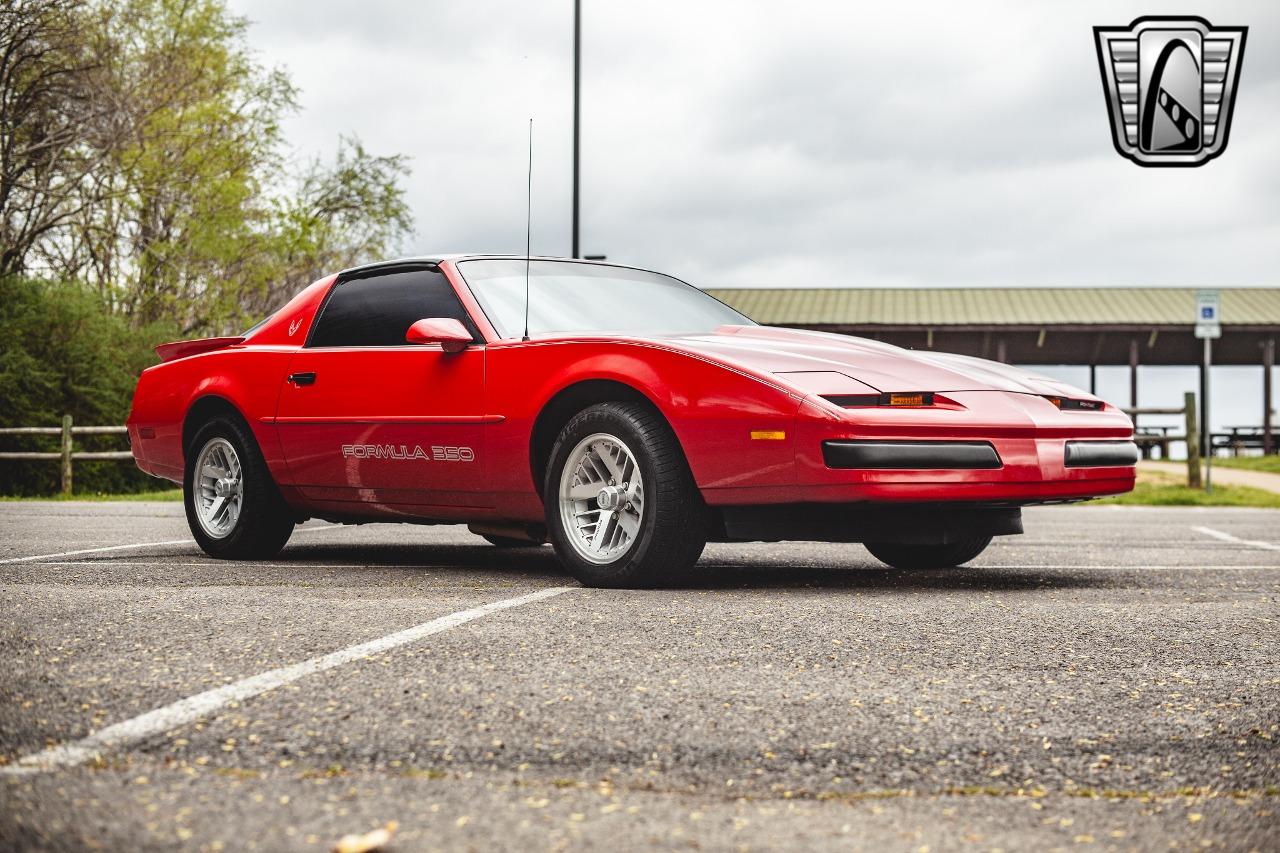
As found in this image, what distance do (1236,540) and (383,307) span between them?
5697mm

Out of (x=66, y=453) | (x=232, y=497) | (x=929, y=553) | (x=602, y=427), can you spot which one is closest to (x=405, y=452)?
(x=602, y=427)

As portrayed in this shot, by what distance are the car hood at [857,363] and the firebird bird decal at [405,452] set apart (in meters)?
1.16

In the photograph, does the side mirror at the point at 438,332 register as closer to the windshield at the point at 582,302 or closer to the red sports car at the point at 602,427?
the red sports car at the point at 602,427

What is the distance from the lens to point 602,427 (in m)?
5.49

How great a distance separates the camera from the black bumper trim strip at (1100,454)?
5477 millimetres

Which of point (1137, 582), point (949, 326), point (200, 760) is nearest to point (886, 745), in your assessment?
point (200, 760)

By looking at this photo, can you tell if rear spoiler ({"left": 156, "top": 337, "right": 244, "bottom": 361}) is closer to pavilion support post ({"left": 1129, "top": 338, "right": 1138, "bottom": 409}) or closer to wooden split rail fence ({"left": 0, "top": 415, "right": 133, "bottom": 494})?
wooden split rail fence ({"left": 0, "top": 415, "right": 133, "bottom": 494})

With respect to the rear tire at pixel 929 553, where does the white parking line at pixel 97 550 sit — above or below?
below

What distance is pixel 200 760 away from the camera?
262 cm

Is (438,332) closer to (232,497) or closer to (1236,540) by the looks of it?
(232,497)

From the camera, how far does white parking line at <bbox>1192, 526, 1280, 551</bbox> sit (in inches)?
327

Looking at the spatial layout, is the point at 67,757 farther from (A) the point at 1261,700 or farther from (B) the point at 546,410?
(B) the point at 546,410

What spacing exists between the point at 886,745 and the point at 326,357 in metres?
4.46

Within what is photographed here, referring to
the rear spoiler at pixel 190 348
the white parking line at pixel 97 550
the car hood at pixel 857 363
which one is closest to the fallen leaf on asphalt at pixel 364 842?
the car hood at pixel 857 363
